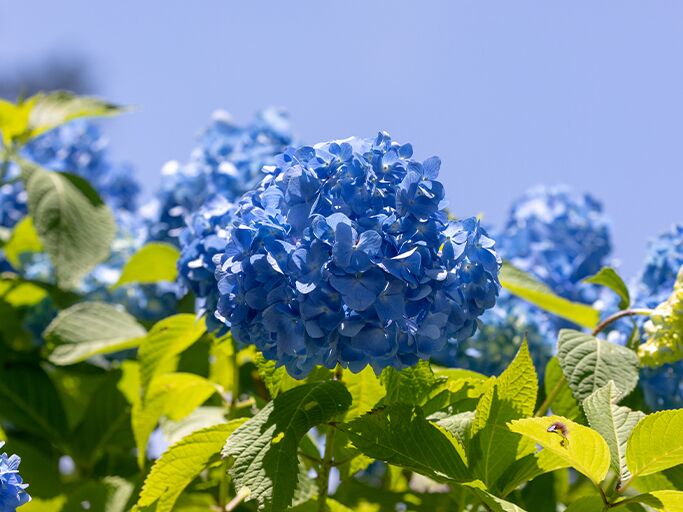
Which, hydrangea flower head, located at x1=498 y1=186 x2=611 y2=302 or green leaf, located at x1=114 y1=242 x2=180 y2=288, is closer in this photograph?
green leaf, located at x1=114 y1=242 x2=180 y2=288

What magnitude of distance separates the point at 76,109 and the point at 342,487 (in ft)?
4.83

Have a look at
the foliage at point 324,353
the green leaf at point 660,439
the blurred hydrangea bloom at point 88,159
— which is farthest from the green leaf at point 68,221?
the green leaf at point 660,439

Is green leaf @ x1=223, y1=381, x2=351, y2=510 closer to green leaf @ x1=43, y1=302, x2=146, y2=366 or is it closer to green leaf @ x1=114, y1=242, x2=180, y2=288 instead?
green leaf @ x1=43, y1=302, x2=146, y2=366

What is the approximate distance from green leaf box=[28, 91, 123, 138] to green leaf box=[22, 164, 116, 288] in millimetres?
205

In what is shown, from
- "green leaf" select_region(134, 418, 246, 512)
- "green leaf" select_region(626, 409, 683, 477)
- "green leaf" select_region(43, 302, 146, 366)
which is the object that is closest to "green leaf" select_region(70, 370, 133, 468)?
"green leaf" select_region(43, 302, 146, 366)

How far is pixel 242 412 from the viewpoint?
2.42m

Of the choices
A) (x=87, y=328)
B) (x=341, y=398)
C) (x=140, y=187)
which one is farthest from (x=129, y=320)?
(x=140, y=187)

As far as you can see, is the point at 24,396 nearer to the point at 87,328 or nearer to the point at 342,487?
the point at 87,328

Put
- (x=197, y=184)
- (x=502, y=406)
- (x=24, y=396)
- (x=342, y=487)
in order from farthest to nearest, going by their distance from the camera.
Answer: (x=197, y=184), (x=24, y=396), (x=342, y=487), (x=502, y=406)

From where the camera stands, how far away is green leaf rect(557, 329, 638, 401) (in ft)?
6.19

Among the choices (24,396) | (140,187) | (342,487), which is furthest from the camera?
(140,187)

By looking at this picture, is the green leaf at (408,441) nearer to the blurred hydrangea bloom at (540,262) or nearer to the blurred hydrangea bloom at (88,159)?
the blurred hydrangea bloom at (540,262)

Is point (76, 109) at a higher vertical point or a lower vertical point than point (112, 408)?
higher

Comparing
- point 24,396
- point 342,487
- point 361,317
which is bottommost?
point 24,396
